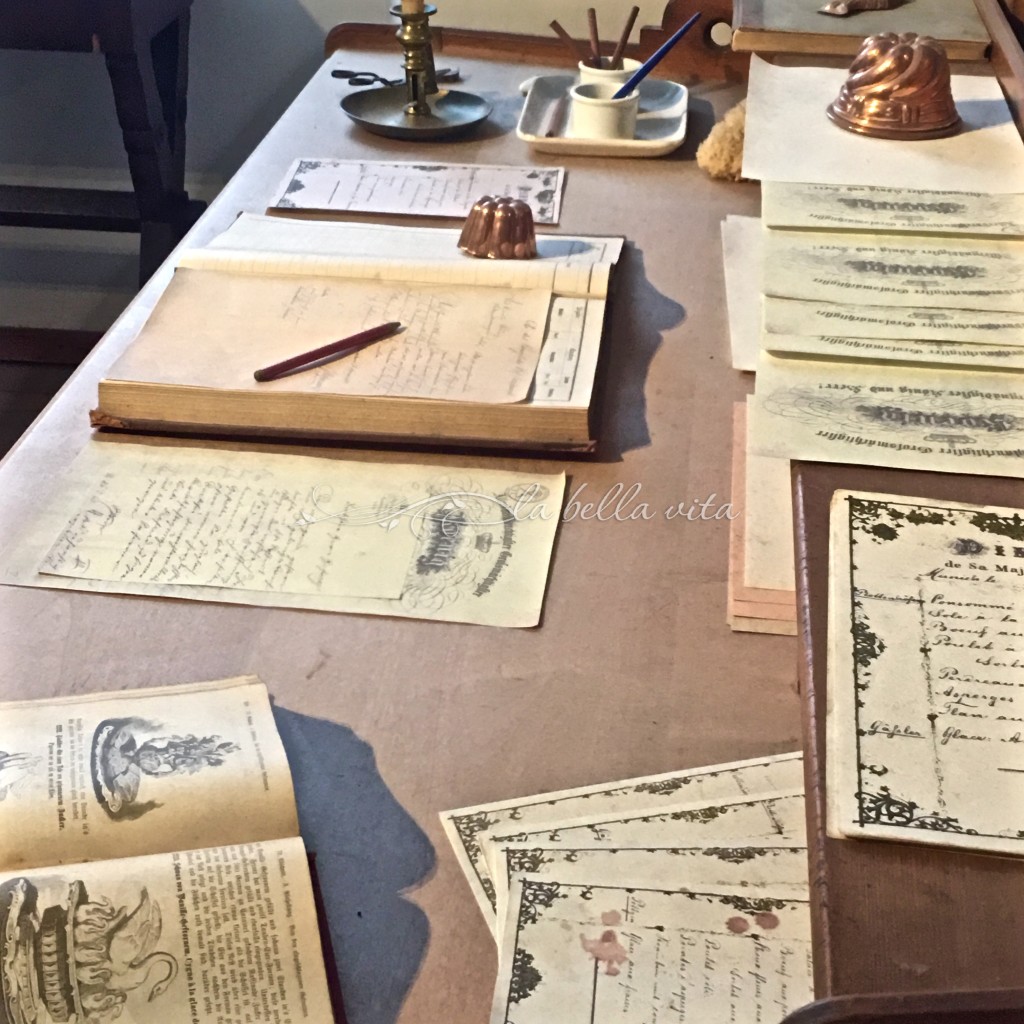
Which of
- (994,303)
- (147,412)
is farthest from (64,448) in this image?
(994,303)

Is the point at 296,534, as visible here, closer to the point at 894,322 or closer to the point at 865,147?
the point at 894,322

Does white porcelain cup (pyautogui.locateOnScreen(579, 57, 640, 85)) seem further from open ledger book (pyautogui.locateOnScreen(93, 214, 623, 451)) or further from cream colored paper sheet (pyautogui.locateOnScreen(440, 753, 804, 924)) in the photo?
cream colored paper sheet (pyautogui.locateOnScreen(440, 753, 804, 924))

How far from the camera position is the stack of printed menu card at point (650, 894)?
0.46m

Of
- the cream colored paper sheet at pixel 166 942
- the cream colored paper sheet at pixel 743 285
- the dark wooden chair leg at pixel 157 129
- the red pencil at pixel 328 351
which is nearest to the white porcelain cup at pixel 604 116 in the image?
the cream colored paper sheet at pixel 743 285

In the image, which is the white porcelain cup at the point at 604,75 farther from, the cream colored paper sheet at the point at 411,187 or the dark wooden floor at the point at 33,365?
the dark wooden floor at the point at 33,365

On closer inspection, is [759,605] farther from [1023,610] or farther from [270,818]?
[270,818]

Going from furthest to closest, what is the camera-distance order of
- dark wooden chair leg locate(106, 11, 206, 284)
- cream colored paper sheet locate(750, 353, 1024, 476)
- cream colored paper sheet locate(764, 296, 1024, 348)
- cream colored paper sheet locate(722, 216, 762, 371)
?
dark wooden chair leg locate(106, 11, 206, 284) → cream colored paper sheet locate(722, 216, 762, 371) → cream colored paper sheet locate(764, 296, 1024, 348) → cream colored paper sheet locate(750, 353, 1024, 476)

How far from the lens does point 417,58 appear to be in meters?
1.33

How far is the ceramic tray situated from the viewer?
4.21 feet

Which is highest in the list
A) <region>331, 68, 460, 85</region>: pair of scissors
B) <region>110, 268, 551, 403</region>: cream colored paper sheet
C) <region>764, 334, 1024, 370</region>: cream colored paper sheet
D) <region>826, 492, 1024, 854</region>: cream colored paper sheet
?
<region>826, 492, 1024, 854</region>: cream colored paper sheet

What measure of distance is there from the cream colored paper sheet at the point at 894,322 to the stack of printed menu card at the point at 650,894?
33cm

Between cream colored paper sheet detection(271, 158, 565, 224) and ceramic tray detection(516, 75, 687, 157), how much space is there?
0.21 ft

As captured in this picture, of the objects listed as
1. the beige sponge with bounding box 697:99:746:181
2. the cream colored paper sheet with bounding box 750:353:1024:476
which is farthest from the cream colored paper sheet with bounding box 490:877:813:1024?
the beige sponge with bounding box 697:99:746:181

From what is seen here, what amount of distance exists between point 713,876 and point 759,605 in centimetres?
18
